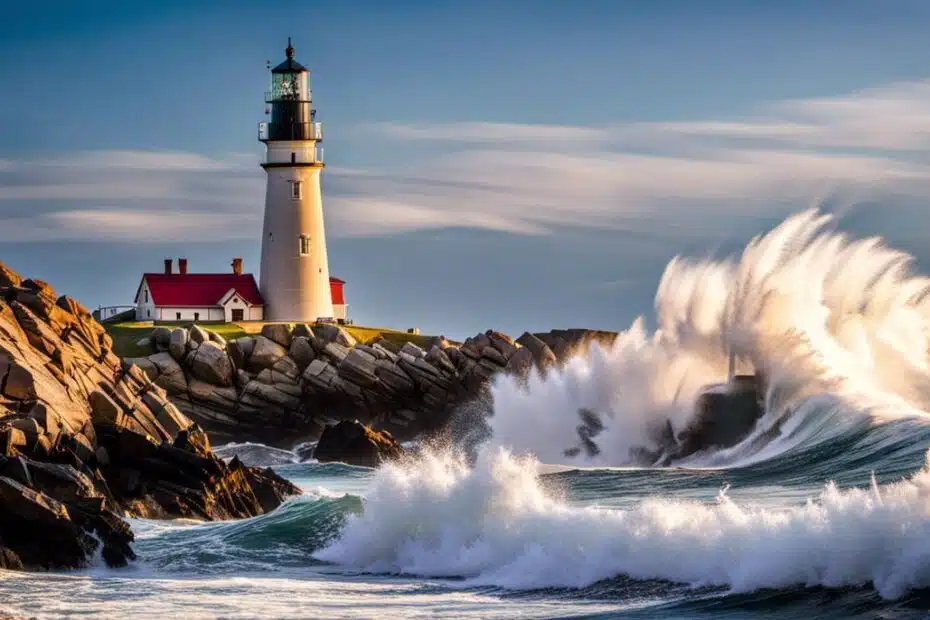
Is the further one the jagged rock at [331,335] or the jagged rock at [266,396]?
the jagged rock at [331,335]

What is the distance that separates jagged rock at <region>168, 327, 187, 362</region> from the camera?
4103 centimetres

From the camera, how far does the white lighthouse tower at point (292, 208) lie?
48.1 meters

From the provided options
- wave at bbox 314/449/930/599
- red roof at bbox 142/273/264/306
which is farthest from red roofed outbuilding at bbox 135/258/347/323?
wave at bbox 314/449/930/599

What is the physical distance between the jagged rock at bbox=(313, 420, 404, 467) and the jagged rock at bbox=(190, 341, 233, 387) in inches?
292

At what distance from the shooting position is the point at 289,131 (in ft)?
159

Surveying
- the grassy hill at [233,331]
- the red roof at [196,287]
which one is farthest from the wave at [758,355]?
the red roof at [196,287]

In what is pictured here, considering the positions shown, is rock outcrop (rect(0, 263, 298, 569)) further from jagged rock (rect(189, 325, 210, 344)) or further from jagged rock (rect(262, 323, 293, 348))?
jagged rock (rect(262, 323, 293, 348))

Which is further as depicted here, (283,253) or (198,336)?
(283,253)

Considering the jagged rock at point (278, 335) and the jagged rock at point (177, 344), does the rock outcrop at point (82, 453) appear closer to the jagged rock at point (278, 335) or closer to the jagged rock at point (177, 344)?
the jagged rock at point (177, 344)

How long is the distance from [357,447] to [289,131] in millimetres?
17494

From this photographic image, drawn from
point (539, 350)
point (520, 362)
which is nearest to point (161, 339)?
point (520, 362)

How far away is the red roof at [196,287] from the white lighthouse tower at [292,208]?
4.14ft

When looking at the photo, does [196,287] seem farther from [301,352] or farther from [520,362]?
[520,362]

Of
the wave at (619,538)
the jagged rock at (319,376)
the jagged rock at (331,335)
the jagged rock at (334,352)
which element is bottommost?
the wave at (619,538)
